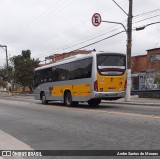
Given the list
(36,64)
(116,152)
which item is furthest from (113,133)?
(36,64)

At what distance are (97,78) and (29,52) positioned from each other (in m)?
60.4

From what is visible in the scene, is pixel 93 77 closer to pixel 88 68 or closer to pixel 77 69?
pixel 88 68

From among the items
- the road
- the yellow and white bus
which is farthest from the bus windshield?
the road

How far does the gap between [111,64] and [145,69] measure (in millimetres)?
27879

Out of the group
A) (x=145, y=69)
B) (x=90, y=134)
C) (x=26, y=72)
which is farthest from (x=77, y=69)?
(x=26, y=72)

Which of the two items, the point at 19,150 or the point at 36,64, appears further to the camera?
the point at 36,64

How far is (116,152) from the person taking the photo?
26.7 feet

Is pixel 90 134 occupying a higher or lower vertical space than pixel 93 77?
lower

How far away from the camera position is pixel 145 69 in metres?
47.3

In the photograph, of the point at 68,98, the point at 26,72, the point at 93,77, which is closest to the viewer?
the point at 93,77

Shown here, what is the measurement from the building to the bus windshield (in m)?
23.1

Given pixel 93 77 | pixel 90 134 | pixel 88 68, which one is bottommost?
pixel 90 134

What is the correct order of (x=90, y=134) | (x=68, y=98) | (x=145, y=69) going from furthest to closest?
(x=145, y=69) → (x=68, y=98) → (x=90, y=134)

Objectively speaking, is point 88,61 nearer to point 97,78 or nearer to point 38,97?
point 97,78
